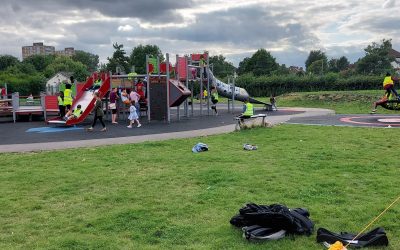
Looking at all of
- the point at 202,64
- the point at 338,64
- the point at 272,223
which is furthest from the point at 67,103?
the point at 338,64

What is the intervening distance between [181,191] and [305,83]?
157 ft

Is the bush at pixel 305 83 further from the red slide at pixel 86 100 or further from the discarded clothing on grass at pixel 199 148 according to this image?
the discarded clothing on grass at pixel 199 148

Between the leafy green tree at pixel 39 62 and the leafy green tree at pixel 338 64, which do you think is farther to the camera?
the leafy green tree at pixel 338 64

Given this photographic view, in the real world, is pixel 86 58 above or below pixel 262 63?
above

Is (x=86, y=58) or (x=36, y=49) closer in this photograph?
(x=86, y=58)

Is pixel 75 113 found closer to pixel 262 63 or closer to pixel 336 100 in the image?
pixel 336 100

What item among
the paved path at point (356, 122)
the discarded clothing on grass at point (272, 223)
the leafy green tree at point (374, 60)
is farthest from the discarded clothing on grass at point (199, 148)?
the leafy green tree at point (374, 60)

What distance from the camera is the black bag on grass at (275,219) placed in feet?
17.1

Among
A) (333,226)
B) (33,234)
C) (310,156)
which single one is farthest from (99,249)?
(310,156)

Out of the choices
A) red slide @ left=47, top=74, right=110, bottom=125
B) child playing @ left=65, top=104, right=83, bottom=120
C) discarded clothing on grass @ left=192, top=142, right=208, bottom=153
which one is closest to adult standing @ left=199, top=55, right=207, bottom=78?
red slide @ left=47, top=74, right=110, bottom=125

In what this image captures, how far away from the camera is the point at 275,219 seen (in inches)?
206

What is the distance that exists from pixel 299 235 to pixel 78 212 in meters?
3.17

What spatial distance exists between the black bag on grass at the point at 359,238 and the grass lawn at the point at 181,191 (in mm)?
141

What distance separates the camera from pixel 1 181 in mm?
8539
